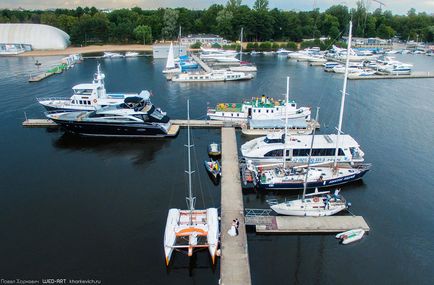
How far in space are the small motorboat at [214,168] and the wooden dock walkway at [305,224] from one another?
9750 millimetres

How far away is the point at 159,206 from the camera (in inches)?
1452

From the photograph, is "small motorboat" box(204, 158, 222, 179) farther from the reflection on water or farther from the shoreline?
the shoreline

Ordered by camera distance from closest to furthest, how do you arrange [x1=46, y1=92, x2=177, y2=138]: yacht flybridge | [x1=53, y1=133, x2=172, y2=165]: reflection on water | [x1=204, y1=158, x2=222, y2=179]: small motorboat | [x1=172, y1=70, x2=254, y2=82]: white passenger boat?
1. [x1=204, y1=158, x2=222, y2=179]: small motorboat
2. [x1=53, y1=133, x2=172, y2=165]: reflection on water
3. [x1=46, y1=92, x2=177, y2=138]: yacht flybridge
4. [x1=172, y1=70, x2=254, y2=82]: white passenger boat

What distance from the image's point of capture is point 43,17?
651ft

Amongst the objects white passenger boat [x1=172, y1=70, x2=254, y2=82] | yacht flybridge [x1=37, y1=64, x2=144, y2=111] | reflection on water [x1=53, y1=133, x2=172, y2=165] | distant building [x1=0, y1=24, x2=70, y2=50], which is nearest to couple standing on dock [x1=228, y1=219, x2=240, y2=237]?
reflection on water [x1=53, y1=133, x2=172, y2=165]

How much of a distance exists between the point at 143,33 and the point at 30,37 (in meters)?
Answer: 52.9

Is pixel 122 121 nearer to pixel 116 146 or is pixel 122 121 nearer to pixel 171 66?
pixel 116 146

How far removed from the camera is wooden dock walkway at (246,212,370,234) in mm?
32344

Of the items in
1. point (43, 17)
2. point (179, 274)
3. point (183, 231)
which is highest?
point (43, 17)

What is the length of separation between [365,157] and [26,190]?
147ft

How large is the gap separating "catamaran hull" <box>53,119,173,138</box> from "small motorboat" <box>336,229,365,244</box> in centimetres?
3272

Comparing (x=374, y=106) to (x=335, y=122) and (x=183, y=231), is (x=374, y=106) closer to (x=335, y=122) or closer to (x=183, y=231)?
(x=335, y=122)

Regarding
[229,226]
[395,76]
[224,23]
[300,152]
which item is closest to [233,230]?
[229,226]

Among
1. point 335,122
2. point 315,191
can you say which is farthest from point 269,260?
point 335,122
